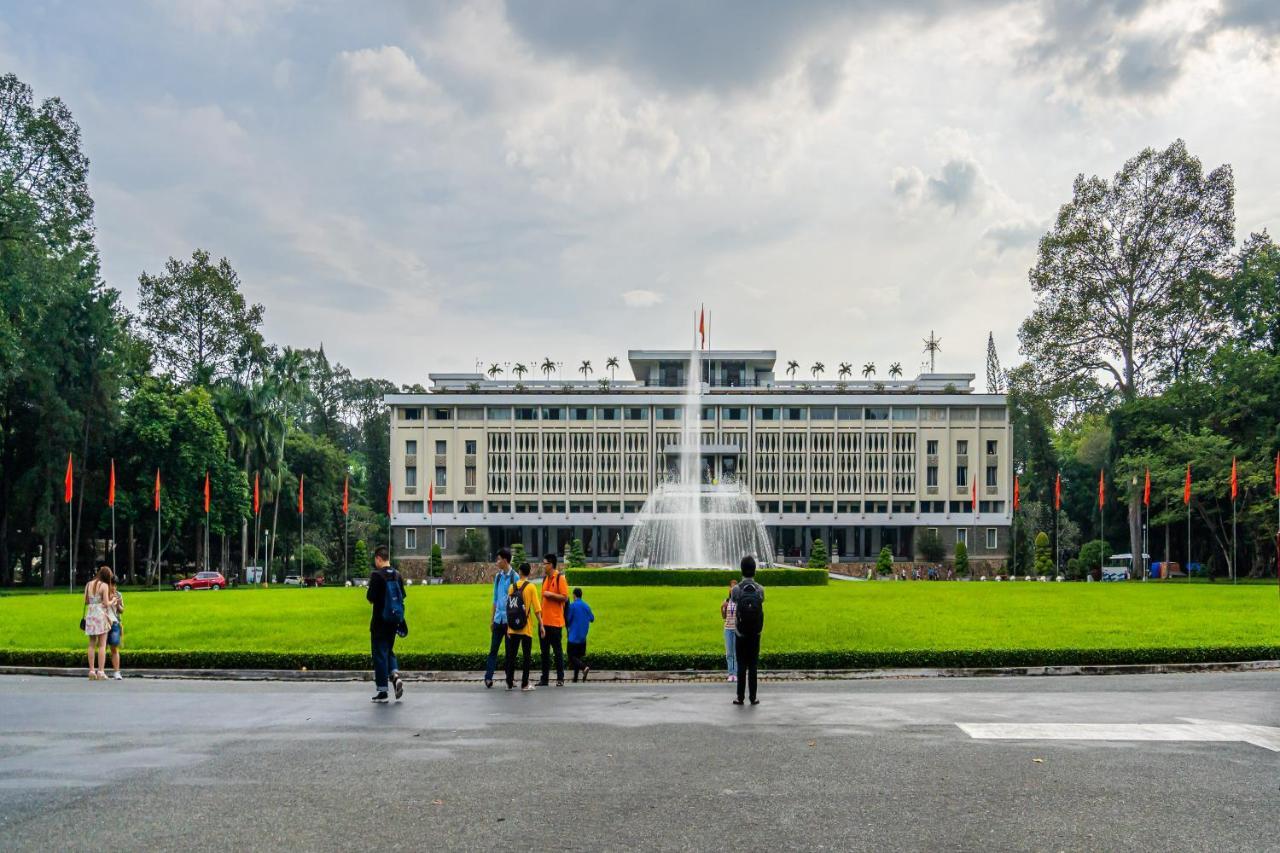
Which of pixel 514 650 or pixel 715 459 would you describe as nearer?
pixel 514 650

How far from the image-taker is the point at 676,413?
102 m

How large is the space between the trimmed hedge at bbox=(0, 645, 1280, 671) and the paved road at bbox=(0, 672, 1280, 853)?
4625 millimetres

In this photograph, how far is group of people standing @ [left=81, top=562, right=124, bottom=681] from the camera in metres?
19.1

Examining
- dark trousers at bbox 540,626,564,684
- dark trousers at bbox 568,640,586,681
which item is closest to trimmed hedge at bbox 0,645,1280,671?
dark trousers at bbox 568,640,586,681

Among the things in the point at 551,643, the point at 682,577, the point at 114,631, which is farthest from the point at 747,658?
the point at 682,577

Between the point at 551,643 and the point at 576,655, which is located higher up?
the point at 551,643

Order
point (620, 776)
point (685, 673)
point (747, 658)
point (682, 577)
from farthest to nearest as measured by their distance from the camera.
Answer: point (682, 577), point (685, 673), point (747, 658), point (620, 776)

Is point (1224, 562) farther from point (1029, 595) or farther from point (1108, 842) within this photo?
point (1108, 842)

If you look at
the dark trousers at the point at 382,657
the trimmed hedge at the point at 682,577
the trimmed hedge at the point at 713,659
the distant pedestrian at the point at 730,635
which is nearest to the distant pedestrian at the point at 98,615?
the trimmed hedge at the point at 713,659

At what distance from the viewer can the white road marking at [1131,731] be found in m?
12.1

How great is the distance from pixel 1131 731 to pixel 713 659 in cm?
890

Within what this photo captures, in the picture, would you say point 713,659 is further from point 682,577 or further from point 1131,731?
point 682,577

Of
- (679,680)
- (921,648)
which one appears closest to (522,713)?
(679,680)

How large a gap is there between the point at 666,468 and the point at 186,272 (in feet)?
151
